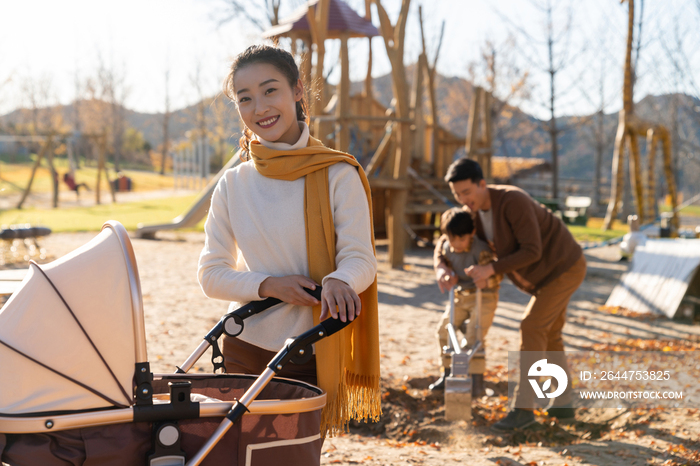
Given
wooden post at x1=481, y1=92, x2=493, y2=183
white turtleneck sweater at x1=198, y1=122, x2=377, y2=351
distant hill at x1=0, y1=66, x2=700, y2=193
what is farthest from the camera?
distant hill at x1=0, y1=66, x2=700, y2=193

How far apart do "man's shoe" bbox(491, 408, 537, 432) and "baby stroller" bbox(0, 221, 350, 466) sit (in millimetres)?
2863

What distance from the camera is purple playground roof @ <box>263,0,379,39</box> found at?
12.9 meters

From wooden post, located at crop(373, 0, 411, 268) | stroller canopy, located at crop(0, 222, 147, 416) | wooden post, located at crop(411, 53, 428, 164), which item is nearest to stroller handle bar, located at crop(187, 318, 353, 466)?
stroller canopy, located at crop(0, 222, 147, 416)

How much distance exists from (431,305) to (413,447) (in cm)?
502

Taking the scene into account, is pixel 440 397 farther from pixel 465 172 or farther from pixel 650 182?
pixel 650 182

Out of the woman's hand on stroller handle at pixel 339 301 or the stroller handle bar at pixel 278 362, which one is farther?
the woman's hand on stroller handle at pixel 339 301

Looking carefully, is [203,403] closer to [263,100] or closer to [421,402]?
[263,100]

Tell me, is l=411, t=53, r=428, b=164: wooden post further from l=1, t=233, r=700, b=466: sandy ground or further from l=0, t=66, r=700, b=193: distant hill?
l=0, t=66, r=700, b=193: distant hill

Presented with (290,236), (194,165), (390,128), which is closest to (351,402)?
(290,236)

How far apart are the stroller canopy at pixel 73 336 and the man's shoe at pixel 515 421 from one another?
3257mm

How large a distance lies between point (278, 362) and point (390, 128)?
11.6 meters

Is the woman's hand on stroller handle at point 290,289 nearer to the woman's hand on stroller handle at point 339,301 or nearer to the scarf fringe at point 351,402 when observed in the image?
Answer: the woman's hand on stroller handle at point 339,301

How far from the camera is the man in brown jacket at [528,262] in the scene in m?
4.43

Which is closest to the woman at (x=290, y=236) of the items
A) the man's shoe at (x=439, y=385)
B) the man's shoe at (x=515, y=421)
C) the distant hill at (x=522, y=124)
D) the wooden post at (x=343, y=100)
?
the man's shoe at (x=515, y=421)
